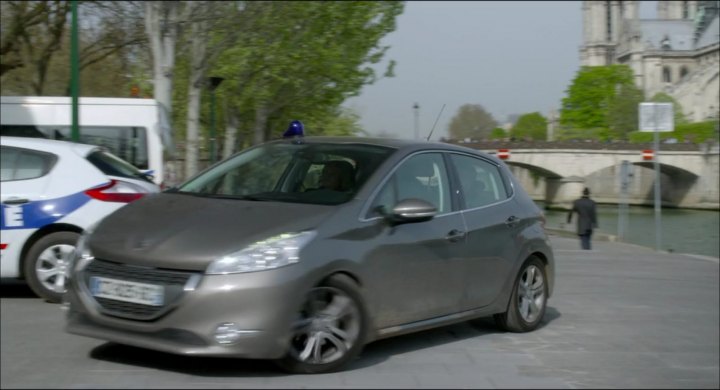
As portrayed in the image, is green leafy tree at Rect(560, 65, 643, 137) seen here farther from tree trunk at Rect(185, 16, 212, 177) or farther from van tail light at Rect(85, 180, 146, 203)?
van tail light at Rect(85, 180, 146, 203)

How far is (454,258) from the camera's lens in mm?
7078

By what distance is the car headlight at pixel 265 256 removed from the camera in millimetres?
5590

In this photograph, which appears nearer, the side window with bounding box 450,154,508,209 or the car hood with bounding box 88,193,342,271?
the car hood with bounding box 88,193,342,271

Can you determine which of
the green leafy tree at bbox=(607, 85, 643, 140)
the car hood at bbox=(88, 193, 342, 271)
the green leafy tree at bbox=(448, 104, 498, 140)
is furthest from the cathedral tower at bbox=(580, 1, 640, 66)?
the car hood at bbox=(88, 193, 342, 271)

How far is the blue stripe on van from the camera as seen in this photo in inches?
348

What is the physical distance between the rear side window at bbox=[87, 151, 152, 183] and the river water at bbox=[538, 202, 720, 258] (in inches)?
1047

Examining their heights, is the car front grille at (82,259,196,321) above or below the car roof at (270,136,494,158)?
below

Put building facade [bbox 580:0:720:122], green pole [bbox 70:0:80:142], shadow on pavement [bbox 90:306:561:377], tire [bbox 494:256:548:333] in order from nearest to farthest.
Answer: shadow on pavement [bbox 90:306:561:377]
tire [bbox 494:256:548:333]
green pole [bbox 70:0:80:142]
building facade [bbox 580:0:720:122]

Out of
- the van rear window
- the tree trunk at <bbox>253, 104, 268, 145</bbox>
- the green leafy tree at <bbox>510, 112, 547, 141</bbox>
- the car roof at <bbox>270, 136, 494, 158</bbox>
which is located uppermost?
the green leafy tree at <bbox>510, 112, 547, 141</bbox>

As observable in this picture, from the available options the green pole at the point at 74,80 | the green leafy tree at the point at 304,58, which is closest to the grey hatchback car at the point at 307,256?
the green pole at the point at 74,80

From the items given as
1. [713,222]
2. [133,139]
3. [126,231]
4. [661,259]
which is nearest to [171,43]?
[133,139]

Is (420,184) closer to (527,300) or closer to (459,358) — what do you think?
(459,358)

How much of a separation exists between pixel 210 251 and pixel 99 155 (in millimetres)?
4313

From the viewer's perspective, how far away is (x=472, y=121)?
440 feet
